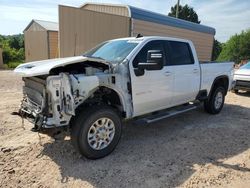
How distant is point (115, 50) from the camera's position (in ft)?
16.2

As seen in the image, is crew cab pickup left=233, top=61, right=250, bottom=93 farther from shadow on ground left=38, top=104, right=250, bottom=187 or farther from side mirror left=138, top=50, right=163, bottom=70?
side mirror left=138, top=50, right=163, bottom=70

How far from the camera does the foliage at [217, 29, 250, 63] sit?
34875 mm

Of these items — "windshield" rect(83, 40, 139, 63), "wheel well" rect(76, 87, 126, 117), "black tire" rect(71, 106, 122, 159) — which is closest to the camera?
"black tire" rect(71, 106, 122, 159)

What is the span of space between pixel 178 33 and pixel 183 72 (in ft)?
32.0

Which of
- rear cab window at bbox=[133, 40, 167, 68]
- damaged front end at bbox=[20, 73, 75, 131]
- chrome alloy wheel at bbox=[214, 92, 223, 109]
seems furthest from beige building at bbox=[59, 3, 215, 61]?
damaged front end at bbox=[20, 73, 75, 131]

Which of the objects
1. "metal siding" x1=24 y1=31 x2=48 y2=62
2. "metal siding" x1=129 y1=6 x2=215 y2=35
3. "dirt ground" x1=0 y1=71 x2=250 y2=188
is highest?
"metal siding" x1=129 y1=6 x2=215 y2=35

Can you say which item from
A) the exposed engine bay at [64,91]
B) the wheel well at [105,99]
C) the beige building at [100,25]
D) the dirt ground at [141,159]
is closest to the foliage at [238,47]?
the beige building at [100,25]

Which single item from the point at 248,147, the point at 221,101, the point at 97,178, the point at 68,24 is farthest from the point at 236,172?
the point at 68,24

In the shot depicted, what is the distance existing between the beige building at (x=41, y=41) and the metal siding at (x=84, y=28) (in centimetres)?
872

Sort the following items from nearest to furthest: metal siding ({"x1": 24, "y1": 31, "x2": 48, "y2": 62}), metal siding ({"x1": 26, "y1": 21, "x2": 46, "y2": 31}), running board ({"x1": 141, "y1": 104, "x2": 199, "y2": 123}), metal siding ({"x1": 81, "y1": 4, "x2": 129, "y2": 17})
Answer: running board ({"x1": 141, "y1": 104, "x2": 199, "y2": 123}) < metal siding ({"x1": 81, "y1": 4, "x2": 129, "y2": 17}) < metal siding ({"x1": 24, "y1": 31, "x2": 48, "y2": 62}) < metal siding ({"x1": 26, "y1": 21, "x2": 46, "y2": 31})

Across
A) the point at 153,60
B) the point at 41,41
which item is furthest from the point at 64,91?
the point at 41,41

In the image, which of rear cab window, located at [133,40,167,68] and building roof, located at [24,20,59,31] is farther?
building roof, located at [24,20,59,31]

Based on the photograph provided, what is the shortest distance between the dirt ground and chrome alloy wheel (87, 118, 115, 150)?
249 millimetres

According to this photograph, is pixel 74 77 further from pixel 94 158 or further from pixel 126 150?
pixel 126 150
